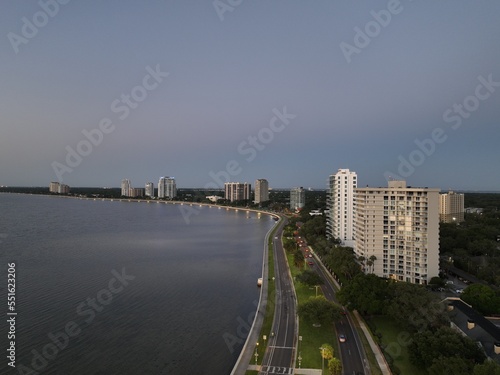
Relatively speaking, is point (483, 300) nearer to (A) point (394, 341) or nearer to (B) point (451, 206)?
(A) point (394, 341)

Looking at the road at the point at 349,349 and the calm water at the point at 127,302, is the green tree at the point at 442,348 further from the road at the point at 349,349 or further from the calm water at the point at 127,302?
the calm water at the point at 127,302

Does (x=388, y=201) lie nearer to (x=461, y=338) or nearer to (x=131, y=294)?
(x=461, y=338)

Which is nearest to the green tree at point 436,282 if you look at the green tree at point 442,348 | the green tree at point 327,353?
the green tree at point 442,348

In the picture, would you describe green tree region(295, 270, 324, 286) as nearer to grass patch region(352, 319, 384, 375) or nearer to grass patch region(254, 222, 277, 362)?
grass patch region(254, 222, 277, 362)

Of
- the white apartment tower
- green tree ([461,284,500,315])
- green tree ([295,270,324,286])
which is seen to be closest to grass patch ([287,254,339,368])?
green tree ([295,270,324,286])

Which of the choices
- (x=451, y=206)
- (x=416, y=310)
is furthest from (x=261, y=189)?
(x=416, y=310)

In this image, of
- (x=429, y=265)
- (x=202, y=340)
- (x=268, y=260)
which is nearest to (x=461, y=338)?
(x=202, y=340)
